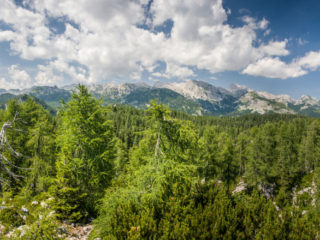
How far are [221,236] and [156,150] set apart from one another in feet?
14.6

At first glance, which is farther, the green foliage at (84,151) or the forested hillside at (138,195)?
the green foliage at (84,151)

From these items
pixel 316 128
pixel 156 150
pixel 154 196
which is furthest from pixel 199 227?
pixel 316 128

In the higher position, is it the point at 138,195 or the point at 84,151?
the point at 84,151

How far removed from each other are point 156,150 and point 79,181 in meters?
6.32

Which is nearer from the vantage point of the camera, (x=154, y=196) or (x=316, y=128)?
(x=154, y=196)

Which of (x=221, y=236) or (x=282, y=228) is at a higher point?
(x=282, y=228)

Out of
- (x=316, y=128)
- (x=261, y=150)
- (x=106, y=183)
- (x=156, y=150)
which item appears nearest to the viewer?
(x=156, y=150)

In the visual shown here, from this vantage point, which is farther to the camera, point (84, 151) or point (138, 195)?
point (84, 151)

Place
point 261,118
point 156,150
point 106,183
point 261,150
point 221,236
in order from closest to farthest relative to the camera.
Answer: point 221,236
point 156,150
point 106,183
point 261,150
point 261,118

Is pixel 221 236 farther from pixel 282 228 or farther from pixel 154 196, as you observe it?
pixel 154 196

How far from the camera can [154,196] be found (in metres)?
7.19

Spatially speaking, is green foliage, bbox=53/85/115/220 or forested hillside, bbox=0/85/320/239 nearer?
forested hillside, bbox=0/85/320/239

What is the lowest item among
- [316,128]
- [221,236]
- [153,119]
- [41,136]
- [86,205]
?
[86,205]

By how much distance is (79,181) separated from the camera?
10750mm
